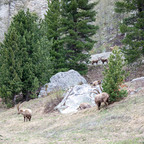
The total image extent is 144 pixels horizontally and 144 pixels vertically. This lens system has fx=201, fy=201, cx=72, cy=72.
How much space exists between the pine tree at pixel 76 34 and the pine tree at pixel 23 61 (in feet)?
11.1

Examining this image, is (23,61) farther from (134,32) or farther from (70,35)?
(134,32)

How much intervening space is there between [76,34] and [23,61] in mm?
7224

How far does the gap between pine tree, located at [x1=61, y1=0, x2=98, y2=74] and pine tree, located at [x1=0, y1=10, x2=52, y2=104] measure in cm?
338

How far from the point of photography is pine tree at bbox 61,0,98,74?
22812mm

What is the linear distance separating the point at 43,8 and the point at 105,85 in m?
44.2

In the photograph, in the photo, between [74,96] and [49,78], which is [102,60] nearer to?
[49,78]

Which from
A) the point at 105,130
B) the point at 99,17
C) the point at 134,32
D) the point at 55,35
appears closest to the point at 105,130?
the point at 105,130

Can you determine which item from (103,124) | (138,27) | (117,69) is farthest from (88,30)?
(103,124)

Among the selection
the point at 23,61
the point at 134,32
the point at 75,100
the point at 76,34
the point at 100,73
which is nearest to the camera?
the point at 75,100

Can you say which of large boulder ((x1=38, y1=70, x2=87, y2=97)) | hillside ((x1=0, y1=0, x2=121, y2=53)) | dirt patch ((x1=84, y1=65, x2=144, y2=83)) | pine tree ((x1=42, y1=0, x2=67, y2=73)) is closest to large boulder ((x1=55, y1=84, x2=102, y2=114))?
large boulder ((x1=38, y1=70, x2=87, y2=97))

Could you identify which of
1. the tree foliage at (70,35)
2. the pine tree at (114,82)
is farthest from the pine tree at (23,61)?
the pine tree at (114,82)

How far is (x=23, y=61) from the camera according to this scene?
19.2 meters

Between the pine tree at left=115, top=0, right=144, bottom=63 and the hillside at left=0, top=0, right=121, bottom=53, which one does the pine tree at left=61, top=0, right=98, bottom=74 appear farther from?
the hillside at left=0, top=0, right=121, bottom=53

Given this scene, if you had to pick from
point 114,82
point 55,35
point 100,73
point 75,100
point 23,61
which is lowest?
point 75,100
